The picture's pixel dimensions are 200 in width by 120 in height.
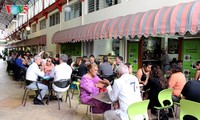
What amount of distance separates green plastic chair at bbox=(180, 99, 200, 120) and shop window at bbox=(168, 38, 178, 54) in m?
5.12

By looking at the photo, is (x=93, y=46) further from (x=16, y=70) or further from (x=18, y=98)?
(x=18, y=98)

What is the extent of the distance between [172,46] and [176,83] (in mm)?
3886

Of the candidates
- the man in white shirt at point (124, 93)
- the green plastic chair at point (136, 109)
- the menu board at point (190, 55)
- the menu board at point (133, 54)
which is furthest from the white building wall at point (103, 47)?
the green plastic chair at point (136, 109)

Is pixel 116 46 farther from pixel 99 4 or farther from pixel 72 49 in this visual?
pixel 72 49

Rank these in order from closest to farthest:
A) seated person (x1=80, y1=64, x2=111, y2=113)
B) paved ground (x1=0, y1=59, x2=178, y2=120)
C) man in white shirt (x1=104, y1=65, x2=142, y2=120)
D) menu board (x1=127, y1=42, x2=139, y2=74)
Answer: man in white shirt (x1=104, y1=65, x2=142, y2=120) → seated person (x1=80, y1=64, x2=111, y2=113) → paved ground (x1=0, y1=59, x2=178, y2=120) → menu board (x1=127, y1=42, x2=139, y2=74)

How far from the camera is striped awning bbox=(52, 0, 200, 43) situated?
5207 millimetres

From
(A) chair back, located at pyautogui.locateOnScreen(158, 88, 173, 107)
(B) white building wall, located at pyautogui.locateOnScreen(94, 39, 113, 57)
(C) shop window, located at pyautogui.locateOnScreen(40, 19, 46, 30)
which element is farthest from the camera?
(C) shop window, located at pyautogui.locateOnScreen(40, 19, 46, 30)

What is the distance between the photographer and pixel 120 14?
9.19m

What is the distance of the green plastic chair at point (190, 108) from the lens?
293cm

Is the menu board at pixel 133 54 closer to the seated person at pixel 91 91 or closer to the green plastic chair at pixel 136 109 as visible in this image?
the seated person at pixel 91 91

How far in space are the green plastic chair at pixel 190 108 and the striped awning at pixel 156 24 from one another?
2.53 m

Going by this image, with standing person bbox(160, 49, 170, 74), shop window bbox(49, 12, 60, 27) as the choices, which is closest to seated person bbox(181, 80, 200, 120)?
standing person bbox(160, 49, 170, 74)

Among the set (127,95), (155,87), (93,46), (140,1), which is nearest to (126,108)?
(127,95)

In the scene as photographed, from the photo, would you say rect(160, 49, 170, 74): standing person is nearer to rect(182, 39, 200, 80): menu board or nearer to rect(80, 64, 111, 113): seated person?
rect(182, 39, 200, 80): menu board
